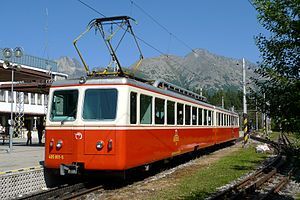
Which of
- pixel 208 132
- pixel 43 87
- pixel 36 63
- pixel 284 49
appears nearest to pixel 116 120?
pixel 284 49

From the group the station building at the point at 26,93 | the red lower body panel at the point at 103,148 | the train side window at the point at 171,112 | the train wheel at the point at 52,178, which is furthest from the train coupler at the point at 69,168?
the station building at the point at 26,93

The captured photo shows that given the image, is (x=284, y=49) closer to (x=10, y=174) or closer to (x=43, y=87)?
(x=10, y=174)

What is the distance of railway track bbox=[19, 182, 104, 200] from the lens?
925 centimetres

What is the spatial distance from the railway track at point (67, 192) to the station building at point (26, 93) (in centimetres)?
1118

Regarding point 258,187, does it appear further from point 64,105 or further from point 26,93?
point 26,93

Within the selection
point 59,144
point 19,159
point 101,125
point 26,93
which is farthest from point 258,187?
point 26,93

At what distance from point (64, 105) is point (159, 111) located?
295 cm

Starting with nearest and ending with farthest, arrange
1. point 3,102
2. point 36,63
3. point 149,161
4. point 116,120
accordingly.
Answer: point 116,120, point 149,161, point 36,63, point 3,102

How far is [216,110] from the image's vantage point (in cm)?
2261

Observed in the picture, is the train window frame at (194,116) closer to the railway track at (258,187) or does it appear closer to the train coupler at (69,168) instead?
the railway track at (258,187)

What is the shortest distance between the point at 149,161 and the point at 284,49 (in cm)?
727

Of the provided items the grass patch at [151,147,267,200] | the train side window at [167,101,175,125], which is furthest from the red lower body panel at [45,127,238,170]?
the train side window at [167,101,175,125]

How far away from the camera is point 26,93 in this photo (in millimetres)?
52719

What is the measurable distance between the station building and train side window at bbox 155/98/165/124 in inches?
396
